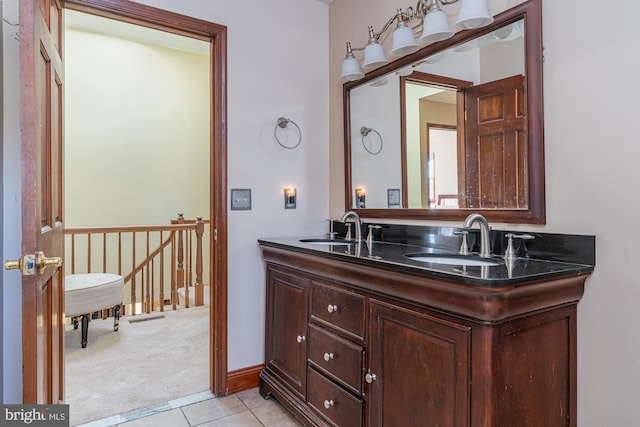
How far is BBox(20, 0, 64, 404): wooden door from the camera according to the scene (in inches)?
42.8

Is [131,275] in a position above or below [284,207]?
below

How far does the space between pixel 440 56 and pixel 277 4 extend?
3.95ft

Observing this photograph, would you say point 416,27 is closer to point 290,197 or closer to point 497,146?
point 497,146

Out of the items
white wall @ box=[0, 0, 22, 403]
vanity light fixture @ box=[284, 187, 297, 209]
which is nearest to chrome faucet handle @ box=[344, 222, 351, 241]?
vanity light fixture @ box=[284, 187, 297, 209]

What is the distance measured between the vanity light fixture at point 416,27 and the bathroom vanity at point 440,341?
924 millimetres

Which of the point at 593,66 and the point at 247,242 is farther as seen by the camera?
the point at 247,242

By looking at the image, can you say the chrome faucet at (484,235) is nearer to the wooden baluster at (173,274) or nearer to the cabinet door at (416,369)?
the cabinet door at (416,369)

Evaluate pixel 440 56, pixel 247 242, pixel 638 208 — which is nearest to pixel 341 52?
pixel 440 56

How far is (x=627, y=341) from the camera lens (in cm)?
124

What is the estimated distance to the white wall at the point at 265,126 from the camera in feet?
7.67

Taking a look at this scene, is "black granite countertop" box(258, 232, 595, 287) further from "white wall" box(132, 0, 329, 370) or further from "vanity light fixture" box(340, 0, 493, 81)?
"vanity light fixture" box(340, 0, 493, 81)

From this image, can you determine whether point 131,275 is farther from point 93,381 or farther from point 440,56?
point 440,56

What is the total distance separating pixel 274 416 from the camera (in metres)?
2.04

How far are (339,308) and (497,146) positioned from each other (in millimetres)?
985
